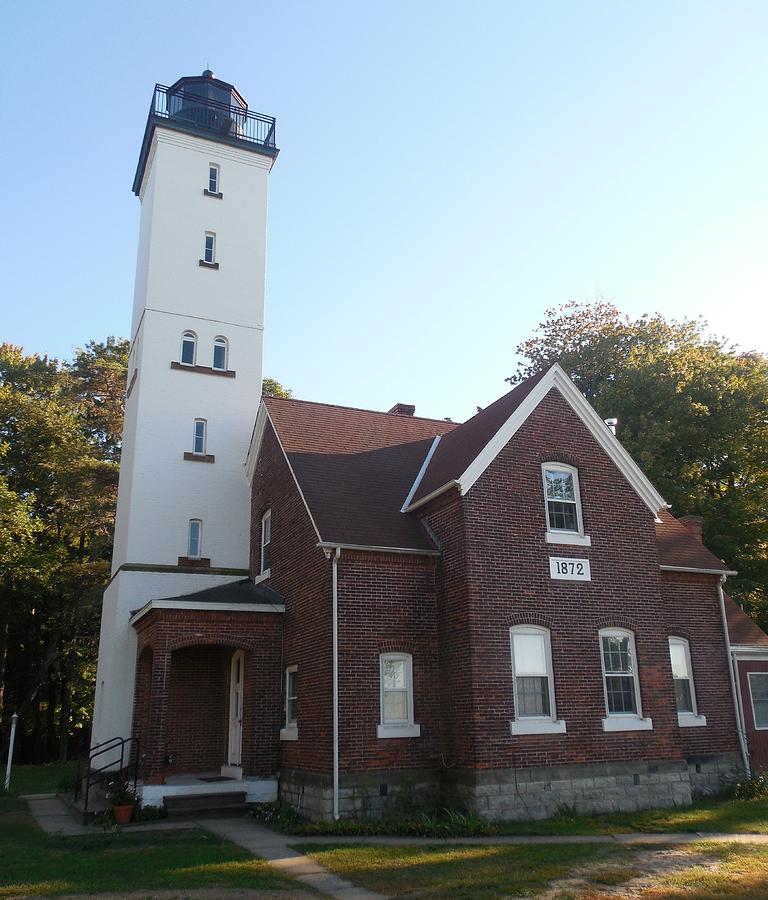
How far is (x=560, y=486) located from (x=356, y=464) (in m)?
5.08

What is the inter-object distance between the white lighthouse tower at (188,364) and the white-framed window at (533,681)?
9.22m

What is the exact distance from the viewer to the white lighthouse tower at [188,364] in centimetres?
2184

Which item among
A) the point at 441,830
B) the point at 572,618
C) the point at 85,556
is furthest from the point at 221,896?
the point at 85,556

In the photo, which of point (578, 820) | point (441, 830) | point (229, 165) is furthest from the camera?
point (229, 165)

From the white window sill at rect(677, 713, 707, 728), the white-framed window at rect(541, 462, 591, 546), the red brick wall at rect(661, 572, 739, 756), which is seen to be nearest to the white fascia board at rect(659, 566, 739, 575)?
the red brick wall at rect(661, 572, 739, 756)

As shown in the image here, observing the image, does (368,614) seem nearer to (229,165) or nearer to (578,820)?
(578,820)

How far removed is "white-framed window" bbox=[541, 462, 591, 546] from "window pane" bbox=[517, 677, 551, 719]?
2988mm

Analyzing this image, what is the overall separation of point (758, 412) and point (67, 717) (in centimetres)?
3348

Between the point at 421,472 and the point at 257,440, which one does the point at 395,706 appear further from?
the point at 257,440

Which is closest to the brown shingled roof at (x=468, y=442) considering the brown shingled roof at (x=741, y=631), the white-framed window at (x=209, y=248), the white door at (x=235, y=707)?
the white door at (x=235, y=707)

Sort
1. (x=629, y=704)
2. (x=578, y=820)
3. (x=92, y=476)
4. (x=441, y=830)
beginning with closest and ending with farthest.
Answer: (x=441, y=830) < (x=578, y=820) < (x=629, y=704) < (x=92, y=476)

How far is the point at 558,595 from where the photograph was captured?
55.0 feet

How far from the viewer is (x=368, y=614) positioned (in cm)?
1616

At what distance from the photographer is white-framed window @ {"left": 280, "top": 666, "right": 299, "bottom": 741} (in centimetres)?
1711
